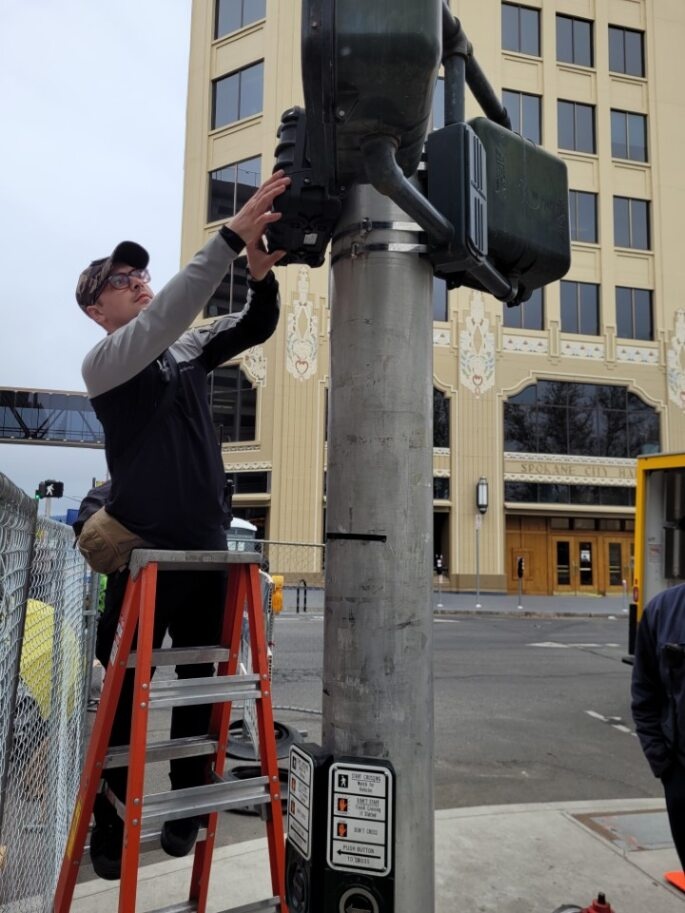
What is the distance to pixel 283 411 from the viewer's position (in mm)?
25234

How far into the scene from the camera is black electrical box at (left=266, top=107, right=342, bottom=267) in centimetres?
202

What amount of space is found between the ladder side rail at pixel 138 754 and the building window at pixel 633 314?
2844cm

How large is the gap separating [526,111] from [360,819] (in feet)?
101

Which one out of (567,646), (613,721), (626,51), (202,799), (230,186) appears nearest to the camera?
(202,799)

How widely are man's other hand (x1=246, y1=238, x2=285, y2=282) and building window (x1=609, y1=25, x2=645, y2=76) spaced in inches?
1275

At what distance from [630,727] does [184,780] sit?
5.87 meters

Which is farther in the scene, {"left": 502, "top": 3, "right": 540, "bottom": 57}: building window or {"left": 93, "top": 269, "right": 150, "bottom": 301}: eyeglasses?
{"left": 502, "top": 3, "right": 540, "bottom": 57}: building window

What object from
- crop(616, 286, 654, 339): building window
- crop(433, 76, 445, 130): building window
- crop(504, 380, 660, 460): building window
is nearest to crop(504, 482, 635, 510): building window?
crop(504, 380, 660, 460): building window

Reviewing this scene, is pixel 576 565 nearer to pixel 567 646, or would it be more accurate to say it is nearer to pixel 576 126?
pixel 567 646

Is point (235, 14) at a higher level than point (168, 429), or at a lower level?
higher

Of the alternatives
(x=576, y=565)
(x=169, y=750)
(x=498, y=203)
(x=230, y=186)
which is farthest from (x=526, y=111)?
(x=169, y=750)

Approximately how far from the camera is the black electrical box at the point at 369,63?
1.53 m

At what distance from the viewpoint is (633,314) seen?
28266 mm

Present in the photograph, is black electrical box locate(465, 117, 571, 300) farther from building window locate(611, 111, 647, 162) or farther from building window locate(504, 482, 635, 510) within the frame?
building window locate(611, 111, 647, 162)
